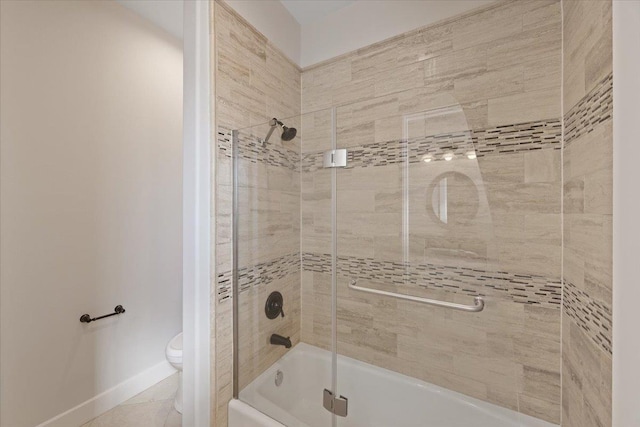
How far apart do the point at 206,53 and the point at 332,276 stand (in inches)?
49.9

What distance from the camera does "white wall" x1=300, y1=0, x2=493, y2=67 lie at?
4.52 ft

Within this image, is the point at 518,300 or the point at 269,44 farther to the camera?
the point at 269,44

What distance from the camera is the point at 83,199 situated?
1604 millimetres

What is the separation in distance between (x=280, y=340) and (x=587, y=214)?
5.03ft

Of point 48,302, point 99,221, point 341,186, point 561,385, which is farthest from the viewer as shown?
point 99,221

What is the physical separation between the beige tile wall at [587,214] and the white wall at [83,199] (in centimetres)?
246

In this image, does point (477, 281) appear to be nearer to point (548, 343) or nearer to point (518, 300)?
point (518, 300)

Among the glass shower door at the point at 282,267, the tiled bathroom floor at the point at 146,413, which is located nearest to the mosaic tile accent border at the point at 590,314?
the glass shower door at the point at 282,267

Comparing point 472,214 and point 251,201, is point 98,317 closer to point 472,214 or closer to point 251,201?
point 251,201

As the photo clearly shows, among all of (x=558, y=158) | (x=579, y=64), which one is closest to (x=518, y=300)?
(x=558, y=158)

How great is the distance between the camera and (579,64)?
0.95 metres

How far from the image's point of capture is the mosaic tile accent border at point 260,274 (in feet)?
4.17

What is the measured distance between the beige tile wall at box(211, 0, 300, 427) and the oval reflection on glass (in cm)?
74

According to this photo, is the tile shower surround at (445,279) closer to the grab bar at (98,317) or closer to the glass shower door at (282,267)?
the glass shower door at (282,267)
